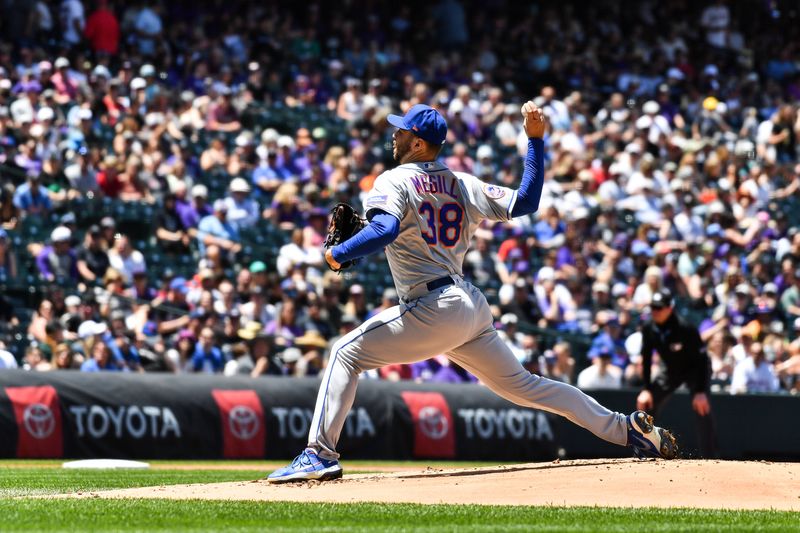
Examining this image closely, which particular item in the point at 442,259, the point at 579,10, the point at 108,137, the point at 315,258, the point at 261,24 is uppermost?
the point at 579,10

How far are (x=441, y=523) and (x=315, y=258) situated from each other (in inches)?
445

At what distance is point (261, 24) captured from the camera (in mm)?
23156

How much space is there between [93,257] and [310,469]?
8.78 m

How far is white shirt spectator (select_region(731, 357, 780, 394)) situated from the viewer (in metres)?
17.5

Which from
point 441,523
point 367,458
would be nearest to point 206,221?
point 367,458

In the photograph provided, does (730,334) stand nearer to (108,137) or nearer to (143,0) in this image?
(108,137)

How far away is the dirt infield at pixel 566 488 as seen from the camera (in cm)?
754

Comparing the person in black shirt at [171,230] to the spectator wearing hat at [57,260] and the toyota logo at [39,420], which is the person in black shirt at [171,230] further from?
the toyota logo at [39,420]

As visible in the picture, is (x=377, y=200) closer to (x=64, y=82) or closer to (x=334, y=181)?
(x=334, y=181)

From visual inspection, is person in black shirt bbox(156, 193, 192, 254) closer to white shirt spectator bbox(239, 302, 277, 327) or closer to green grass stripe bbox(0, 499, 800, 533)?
white shirt spectator bbox(239, 302, 277, 327)

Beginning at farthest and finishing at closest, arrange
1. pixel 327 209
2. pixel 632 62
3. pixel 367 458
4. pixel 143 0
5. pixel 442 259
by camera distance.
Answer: pixel 632 62
pixel 143 0
pixel 327 209
pixel 367 458
pixel 442 259

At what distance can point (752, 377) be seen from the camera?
17.5 metres

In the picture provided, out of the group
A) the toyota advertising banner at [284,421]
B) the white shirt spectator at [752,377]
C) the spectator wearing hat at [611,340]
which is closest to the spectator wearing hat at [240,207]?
the toyota advertising banner at [284,421]

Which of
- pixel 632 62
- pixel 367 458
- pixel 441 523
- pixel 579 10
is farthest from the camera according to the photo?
pixel 579 10
